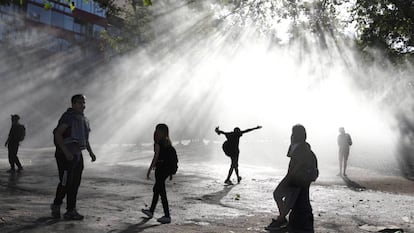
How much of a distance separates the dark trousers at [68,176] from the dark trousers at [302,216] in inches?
131

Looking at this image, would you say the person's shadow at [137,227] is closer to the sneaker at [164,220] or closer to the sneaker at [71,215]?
the sneaker at [164,220]

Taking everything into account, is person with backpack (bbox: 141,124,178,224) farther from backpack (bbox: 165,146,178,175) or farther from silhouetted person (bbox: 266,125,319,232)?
silhouetted person (bbox: 266,125,319,232)

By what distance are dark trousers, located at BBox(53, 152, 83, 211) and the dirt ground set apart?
0.39 metres

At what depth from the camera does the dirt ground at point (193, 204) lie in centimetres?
691

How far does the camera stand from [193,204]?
9422 millimetres

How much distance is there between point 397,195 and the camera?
12.5m

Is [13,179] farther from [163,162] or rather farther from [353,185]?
[353,185]

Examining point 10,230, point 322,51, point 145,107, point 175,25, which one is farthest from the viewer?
point 145,107

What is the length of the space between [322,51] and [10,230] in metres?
15.4

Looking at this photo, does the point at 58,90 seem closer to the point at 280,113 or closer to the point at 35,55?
the point at 35,55

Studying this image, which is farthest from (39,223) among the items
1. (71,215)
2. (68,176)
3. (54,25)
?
(54,25)

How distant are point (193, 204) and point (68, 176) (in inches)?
131

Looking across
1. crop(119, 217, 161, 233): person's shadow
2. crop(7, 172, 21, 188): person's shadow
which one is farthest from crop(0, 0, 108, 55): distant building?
crop(119, 217, 161, 233): person's shadow

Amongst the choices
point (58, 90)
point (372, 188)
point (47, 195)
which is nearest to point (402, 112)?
point (372, 188)
